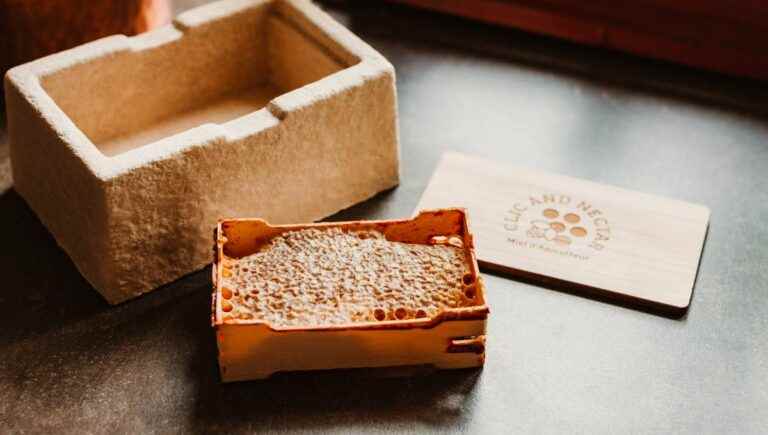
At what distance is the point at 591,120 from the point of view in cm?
205

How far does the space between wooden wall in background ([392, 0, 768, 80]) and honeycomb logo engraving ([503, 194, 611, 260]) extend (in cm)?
53

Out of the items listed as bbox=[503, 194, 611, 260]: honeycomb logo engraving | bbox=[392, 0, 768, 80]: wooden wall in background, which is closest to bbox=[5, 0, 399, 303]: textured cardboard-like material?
bbox=[503, 194, 611, 260]: honeycomb logo engraving

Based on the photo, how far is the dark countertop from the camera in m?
1.49

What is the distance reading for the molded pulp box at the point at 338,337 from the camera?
1438mm

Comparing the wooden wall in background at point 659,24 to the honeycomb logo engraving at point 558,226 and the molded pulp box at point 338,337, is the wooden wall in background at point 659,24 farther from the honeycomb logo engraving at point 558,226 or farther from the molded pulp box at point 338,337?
the molded pulp box at point 338,337

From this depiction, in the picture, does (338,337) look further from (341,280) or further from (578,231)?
(578,231)

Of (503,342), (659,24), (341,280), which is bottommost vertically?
(503,342)

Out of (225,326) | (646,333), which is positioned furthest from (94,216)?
(646,333)

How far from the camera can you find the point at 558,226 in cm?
178

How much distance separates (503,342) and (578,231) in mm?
276

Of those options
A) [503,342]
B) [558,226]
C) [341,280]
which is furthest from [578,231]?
[341,280]

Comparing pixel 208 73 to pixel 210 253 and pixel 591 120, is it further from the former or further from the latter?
pixel 591 120

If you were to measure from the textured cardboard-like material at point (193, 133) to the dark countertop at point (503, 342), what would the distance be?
0.24 ft

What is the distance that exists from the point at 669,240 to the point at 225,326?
2.63 feet
